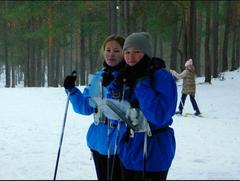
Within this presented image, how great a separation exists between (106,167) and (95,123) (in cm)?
40

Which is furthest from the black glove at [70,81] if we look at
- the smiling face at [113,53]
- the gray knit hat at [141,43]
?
the gray knit hat at [141,43]

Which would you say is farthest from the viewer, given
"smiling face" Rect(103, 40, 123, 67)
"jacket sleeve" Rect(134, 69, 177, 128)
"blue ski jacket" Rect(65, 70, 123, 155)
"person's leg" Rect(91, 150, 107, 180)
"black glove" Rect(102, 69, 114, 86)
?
"person's leg" Rect(91, 150, 107, 180)

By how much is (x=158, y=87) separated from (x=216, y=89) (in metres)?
19.5

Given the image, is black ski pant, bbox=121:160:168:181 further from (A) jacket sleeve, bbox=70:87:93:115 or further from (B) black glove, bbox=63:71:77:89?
(B) black glove, bbox=63:71:77:89

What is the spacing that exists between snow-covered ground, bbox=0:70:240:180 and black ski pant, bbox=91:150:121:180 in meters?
2.18

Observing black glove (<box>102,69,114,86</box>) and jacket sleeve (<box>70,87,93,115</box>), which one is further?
jacket sleeve (<box>70,87,93,115</box>)

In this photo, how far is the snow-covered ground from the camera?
677 centimetres

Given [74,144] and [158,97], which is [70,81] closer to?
[158,97]

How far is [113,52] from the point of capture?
4.04 m

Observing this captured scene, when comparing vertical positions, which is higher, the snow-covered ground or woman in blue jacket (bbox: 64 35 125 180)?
woman in blue jacket (bbox: 64 35 125 180)

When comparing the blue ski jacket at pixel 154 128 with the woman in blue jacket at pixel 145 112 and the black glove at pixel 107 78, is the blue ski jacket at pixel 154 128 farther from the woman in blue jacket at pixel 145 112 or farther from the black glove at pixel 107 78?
the black glove at pixel 107 78

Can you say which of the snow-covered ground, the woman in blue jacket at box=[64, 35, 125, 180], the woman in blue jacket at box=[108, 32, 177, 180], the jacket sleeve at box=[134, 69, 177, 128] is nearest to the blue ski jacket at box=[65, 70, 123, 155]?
the woman in blue jacket at box=[64, 35, 125, 180]

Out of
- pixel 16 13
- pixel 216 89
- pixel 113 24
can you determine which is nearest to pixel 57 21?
pixel 16 13

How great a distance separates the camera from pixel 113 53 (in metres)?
4.03
